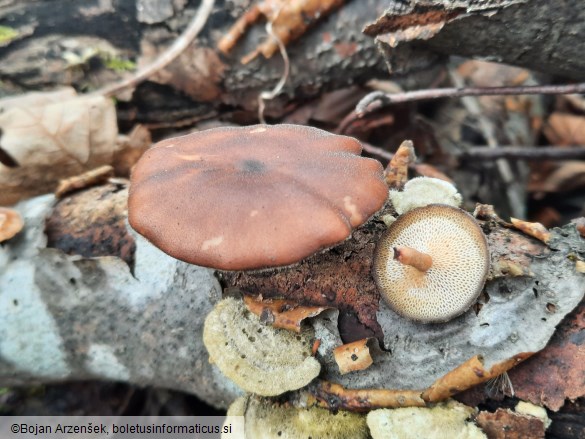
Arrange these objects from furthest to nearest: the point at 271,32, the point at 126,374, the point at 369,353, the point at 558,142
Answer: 1. the point at 558,142
2. the point at 271,32
3. the point at 126,374
4. the point at 369,353

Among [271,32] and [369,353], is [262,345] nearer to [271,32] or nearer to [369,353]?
[369,353]

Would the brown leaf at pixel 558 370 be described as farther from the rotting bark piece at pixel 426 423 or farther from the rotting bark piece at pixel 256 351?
the rotting bark piece at pixel 256 351

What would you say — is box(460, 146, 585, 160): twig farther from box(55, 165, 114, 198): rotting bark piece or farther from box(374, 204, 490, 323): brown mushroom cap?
box(55, 165, 114, 198): rotting bark piece

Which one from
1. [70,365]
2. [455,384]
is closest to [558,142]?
[455,384]

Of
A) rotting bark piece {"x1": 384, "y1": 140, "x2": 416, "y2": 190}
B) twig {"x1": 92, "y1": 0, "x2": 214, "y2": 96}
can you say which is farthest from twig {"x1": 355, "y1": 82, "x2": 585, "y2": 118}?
twig {"x1": 92, "y1": 0, "x2": 214, "y2": 96}

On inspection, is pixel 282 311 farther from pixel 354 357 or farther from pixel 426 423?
pixel 426 423
